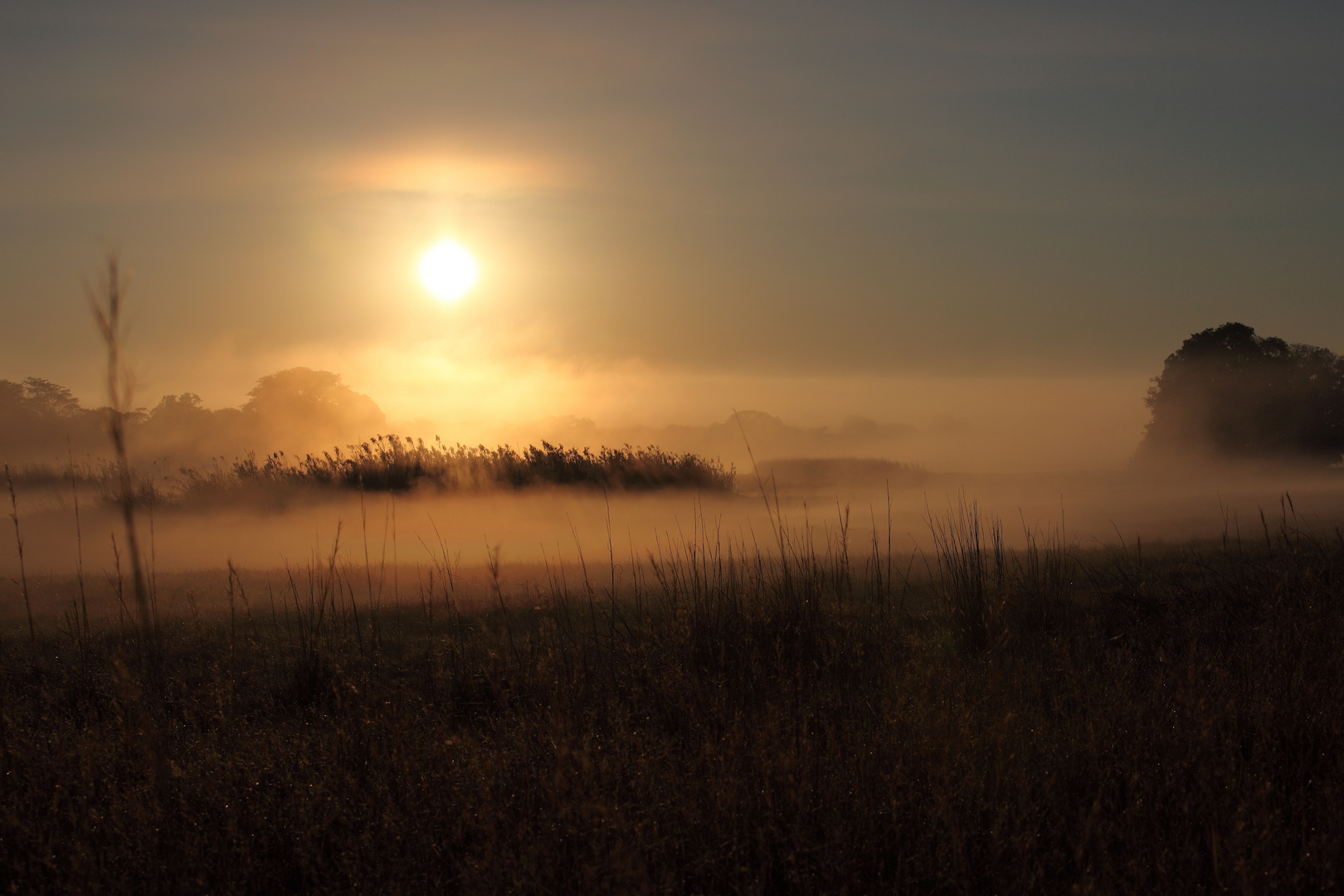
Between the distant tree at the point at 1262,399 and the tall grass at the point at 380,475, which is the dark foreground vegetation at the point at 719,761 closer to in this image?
the tall grass at the point at 380,475

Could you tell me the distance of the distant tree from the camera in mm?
22078

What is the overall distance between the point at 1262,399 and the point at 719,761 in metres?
25.1

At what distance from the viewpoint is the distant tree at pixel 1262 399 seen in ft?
72.4

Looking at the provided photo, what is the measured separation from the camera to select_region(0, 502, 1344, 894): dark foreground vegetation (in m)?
2.89

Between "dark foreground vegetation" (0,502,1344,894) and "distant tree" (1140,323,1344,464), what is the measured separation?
64.3 ft

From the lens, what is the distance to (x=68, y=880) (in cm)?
290

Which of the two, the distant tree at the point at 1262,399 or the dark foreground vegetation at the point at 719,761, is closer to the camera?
the dark foreground vegetation at the point at 719,761

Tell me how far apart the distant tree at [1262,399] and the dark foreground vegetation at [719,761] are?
19598mm

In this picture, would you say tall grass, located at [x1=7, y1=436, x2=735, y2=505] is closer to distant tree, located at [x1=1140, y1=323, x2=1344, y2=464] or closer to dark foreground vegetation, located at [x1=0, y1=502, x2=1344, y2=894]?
dark foreground vegetation, located at [x1=0, y1=502, x2=1344, y2=894]

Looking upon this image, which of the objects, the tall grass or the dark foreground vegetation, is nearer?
the dark foreground vegetation

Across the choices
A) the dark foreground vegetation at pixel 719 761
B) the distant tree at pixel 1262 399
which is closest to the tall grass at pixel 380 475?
the dark foreground vegetation at pixel 719 761

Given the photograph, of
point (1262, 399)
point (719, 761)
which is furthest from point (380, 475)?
point (1262, 399)

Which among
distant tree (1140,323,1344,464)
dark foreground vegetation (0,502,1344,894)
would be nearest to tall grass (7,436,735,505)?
dark foreground vegetation (0,502,1344,894)

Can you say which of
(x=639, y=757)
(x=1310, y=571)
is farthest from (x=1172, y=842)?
(x=1310, y=571)
